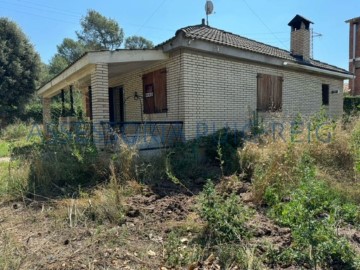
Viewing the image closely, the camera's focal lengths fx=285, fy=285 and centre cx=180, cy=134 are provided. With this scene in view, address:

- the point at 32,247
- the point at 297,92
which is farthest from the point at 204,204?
the point at 297,92

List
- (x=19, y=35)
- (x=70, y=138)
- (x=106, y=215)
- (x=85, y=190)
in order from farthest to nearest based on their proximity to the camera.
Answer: (x=19, y=35), (x=70, y=138), (x=85, y=190), (x=106, y=215)

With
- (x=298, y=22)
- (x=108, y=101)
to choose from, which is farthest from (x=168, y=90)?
(x=298, y=22)

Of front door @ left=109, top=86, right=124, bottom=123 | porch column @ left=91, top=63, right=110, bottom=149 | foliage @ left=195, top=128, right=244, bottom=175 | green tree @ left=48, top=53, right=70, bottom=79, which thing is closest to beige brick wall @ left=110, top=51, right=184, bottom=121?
front door @ left=109, top=86, right=124, bottom=123

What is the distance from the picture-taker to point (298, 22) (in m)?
14.5

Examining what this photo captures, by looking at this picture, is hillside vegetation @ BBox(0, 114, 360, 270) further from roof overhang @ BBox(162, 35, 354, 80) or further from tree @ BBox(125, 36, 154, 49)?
tree @ BBox(125, 36, 154, 49)

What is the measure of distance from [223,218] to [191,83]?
207 inches

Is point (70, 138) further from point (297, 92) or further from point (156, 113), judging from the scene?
point (297, 92)

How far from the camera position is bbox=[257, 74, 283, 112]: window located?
33.7ft

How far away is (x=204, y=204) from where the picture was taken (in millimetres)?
3752

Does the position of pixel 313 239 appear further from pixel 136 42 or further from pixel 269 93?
pixel 136 42

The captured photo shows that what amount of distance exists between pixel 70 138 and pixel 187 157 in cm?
282

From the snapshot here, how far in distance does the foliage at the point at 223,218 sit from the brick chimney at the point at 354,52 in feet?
94.1

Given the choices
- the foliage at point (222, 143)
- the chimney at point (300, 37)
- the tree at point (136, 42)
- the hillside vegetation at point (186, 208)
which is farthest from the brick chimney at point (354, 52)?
the tree at point (136, 42)

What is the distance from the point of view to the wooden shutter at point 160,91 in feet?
29.7
